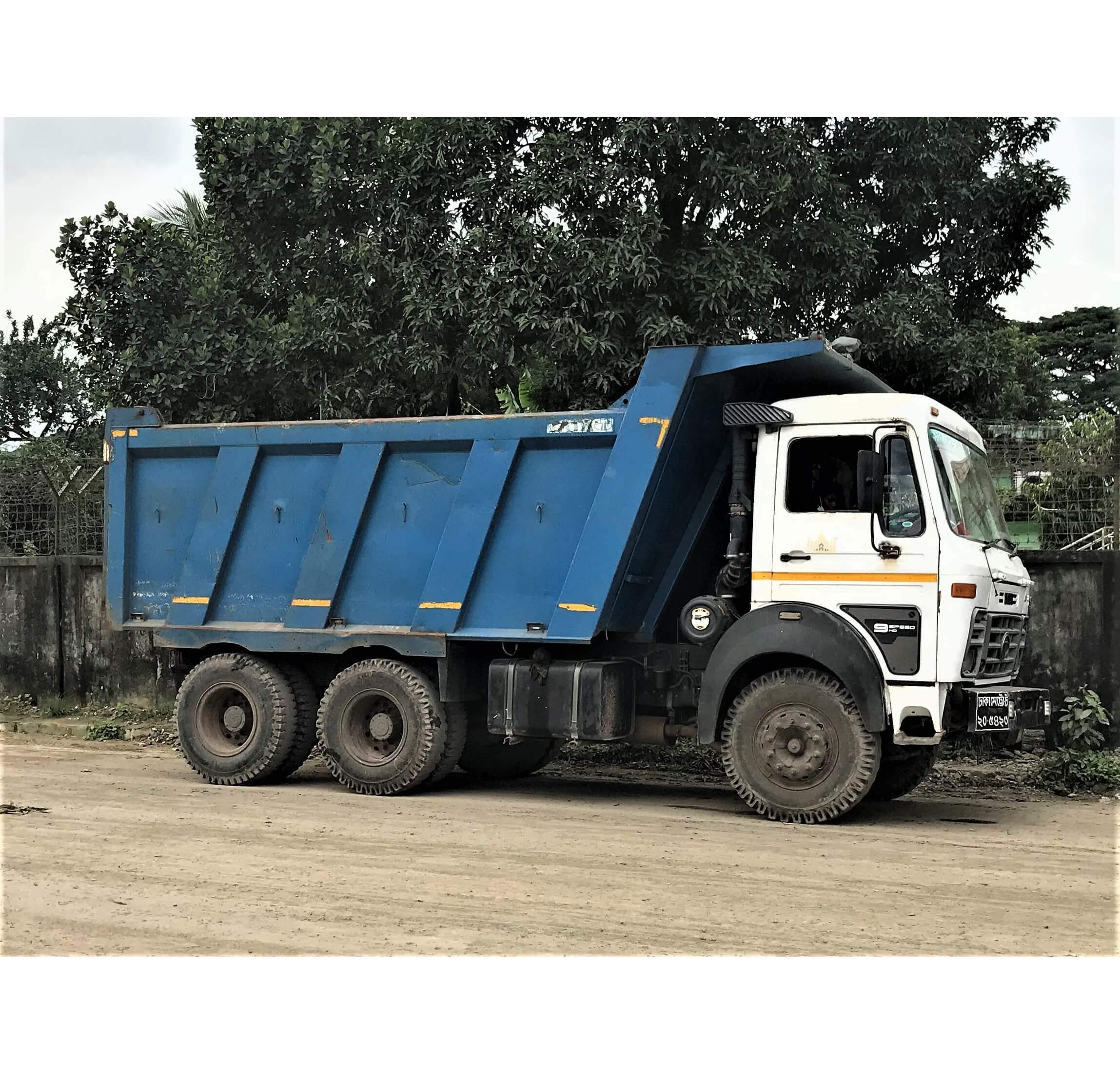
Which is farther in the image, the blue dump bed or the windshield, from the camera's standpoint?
the blue dump bed

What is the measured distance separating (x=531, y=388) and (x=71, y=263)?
5.67m

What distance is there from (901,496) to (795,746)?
182 cm

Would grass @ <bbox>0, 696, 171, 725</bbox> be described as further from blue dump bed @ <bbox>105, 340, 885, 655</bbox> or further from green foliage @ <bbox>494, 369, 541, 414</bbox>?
green foliage @ <bbox>494, 369, 541, 414</bbox>

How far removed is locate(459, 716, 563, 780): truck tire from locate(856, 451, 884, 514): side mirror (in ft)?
11.5

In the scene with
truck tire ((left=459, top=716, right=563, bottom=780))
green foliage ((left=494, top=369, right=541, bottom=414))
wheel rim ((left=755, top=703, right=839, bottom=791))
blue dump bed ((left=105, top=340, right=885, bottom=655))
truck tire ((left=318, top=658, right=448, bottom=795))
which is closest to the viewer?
wheel rim ((left=755, top=703, right=839, bottom=791))

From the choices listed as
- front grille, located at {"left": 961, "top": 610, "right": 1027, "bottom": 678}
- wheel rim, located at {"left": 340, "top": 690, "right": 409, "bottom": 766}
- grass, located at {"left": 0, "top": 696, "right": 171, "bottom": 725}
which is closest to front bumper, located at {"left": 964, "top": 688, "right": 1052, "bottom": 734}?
front grille, located at {"left": 961, "top": 610, "right": 1027, "bottom": 678}

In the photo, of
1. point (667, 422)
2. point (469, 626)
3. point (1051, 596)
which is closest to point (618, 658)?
point (469, 626)

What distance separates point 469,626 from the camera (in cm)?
993

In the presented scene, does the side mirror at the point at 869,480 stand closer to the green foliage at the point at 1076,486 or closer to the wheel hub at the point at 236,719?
the green foliage at the point at 1076,486

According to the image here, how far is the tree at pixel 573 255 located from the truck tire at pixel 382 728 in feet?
13.3

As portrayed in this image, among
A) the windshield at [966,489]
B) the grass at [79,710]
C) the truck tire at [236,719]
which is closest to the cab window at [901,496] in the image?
the windshield at [966,489]

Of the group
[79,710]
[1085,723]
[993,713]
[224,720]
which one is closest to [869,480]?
A: [993,713]

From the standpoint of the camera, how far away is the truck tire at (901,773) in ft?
31.3

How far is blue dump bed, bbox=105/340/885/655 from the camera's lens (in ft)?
30.7
